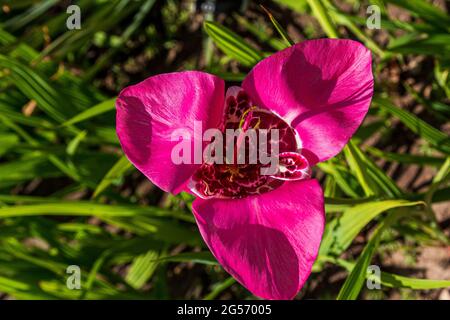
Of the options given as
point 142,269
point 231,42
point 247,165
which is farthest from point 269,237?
point 142,269

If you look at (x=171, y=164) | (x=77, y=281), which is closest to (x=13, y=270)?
(x=77, y=281)

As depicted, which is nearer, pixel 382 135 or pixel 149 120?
pixel 149 120

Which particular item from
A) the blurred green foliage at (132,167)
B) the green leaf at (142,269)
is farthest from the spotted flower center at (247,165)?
the green leaf at (142,269)

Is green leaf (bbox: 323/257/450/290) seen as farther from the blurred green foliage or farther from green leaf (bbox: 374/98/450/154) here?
green leaf (bbox: 374/98/450/154)

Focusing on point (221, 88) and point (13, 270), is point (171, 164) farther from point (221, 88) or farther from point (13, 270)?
point (13, 270)

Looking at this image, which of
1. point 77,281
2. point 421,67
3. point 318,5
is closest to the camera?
point 318,5

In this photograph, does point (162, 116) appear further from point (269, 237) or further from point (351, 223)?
point (351, 223)

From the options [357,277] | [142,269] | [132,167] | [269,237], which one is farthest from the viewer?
[142,269]
